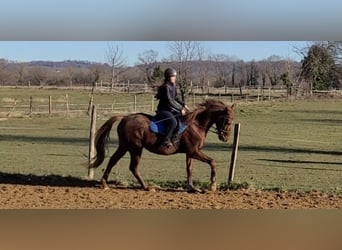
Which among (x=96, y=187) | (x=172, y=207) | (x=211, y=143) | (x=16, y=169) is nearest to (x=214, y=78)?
(x=211, y=143)

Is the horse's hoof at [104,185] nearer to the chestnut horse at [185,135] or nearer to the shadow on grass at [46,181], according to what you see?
the chestnut horse at [185,135]

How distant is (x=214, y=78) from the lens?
15.7m

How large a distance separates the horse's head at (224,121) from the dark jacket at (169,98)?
0.55m

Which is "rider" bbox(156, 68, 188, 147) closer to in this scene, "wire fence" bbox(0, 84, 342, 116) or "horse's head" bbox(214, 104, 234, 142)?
"horse's head" bbox(214, 104, 234, 142)

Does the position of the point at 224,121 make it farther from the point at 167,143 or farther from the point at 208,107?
the point at 167,143

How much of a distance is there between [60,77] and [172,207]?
1234 cm

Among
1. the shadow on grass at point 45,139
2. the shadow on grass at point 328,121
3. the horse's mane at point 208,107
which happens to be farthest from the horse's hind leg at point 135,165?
the shadow on grass at point 328,121

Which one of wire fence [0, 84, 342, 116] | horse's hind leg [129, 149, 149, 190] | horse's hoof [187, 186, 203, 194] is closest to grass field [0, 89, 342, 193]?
wire fence [0, 84, 342, 116]

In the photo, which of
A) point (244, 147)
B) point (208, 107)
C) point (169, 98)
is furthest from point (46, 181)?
point (244, 147)

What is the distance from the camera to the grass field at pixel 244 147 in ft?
27.2

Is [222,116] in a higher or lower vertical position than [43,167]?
higher

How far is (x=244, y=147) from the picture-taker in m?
13.4

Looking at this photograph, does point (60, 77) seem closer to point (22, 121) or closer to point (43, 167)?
point (22, 121)

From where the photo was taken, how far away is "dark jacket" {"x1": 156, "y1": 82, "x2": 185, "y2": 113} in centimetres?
606
